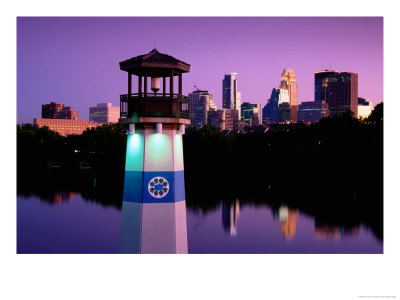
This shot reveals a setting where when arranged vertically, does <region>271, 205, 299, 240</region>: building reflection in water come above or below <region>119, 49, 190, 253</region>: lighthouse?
below

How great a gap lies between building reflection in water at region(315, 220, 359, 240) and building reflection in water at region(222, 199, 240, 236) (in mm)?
5642

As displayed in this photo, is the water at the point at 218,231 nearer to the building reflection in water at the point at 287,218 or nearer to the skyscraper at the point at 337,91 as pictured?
the building reflection in water at the point at 287,218

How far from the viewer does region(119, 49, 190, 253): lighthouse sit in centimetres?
1131

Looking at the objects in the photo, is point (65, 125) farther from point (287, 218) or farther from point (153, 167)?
point (153, 167)

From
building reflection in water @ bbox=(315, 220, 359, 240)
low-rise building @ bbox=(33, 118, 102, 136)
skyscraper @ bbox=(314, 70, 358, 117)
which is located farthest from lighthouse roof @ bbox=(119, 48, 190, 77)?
skyscraper @ bbox=(314, 70, 358, 117)

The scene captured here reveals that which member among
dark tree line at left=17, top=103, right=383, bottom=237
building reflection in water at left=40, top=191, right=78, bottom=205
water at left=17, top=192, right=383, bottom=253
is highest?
dark tree line at left=17, top=103, right=383, bottom=237

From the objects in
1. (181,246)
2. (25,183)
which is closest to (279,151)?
(25,183)

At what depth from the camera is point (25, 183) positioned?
191ft

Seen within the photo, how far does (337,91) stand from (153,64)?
17139 cm

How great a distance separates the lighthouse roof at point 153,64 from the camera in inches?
445

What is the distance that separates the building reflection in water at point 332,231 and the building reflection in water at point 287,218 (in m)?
1.64

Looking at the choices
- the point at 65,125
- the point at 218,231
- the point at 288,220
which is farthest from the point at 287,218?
the point at 65,125

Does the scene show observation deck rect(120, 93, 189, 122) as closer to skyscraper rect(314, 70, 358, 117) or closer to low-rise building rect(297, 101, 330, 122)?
skyscraper rect(314, 70, 358, 117)

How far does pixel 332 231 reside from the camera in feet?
103
